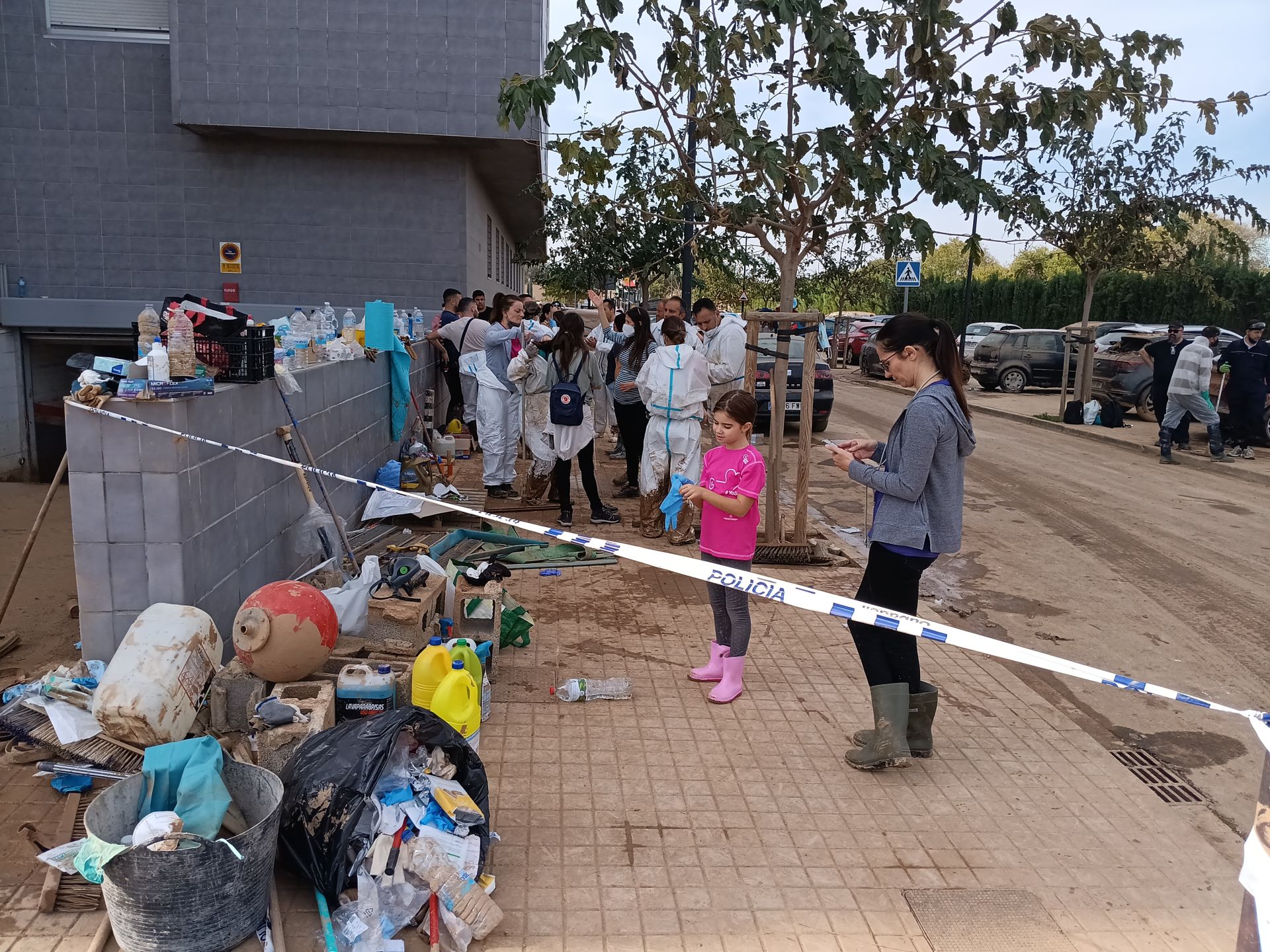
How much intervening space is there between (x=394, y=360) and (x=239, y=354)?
460 cm

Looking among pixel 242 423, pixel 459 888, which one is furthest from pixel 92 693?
pixel 459 888

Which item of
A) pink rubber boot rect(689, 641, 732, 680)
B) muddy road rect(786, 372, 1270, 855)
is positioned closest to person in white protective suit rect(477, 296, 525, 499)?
Result: muddy road rect(786, 372, 1270, 855)

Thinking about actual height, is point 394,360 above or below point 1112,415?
above

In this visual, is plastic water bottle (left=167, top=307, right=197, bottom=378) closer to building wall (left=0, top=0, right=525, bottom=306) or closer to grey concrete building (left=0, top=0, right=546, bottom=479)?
grey concrete building (left=0, top=0, right=546, bottom=479)

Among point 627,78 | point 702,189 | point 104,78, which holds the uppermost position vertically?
point 104,78

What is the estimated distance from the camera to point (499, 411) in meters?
10.3

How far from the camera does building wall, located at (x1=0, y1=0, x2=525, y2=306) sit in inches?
621

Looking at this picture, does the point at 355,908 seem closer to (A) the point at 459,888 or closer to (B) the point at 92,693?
(A) the point at 459,888

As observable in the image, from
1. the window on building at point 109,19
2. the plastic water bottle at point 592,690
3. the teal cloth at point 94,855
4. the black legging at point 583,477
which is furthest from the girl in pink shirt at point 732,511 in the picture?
the window on building at point 109,19

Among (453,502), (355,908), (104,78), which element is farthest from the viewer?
(104,78)

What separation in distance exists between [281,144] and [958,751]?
15687mm

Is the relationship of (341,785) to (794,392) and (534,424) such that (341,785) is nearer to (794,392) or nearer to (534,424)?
(534,424)

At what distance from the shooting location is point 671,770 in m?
4.58

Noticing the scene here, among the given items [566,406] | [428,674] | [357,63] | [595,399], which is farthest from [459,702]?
[357,63]
